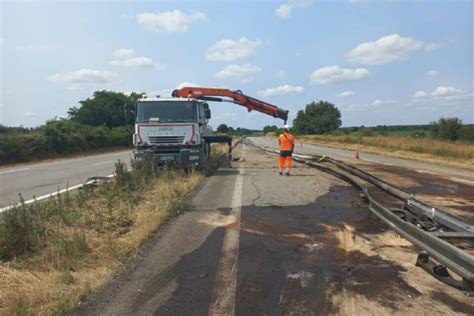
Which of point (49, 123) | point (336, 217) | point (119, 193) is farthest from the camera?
point (49, 123)

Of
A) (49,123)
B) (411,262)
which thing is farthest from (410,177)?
(49,123)

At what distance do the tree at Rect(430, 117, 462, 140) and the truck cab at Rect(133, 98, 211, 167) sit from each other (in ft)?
167

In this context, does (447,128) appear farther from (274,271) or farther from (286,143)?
(274,271)

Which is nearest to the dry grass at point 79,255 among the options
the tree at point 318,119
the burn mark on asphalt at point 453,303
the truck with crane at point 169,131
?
the burn mark on asphalt at point 453,303

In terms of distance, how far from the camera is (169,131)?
55.8 feet

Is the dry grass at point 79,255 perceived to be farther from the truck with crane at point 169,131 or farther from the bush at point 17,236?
the truck with crane at point 169,131

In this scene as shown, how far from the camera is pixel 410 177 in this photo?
56.9ft

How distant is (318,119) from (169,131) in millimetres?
113934

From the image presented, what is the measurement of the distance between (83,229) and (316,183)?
840 cm

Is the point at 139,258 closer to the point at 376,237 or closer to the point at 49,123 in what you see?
the point at 376,237

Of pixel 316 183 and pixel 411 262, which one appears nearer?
pixel 411 262

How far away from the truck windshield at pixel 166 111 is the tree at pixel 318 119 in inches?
4267

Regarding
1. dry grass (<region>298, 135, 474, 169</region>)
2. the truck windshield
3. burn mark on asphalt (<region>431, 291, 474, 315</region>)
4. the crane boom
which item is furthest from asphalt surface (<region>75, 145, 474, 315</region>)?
dry grass (<region>298, 135, 474, 169</region>)

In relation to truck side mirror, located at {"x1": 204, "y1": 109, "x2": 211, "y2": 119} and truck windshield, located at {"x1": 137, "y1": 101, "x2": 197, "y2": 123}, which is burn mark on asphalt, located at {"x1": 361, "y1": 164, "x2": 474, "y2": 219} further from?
truck windshield, located at {"x1": 137, "y1": 101, "x2": 197, "y2": 123}
